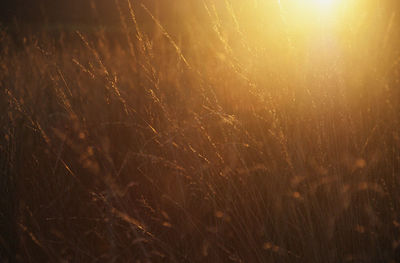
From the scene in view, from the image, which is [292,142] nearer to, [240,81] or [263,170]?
[263,170]

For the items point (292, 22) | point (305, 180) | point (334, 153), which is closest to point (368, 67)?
point (292, 22)

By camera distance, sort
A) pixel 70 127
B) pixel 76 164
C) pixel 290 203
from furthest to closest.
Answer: pixel 70 127, pixel 76 164, pixel 290 203

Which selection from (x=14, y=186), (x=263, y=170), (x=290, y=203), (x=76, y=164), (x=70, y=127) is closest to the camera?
(x=290, y=203)

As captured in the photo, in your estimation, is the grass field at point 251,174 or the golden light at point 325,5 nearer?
the grass field at point 251,174

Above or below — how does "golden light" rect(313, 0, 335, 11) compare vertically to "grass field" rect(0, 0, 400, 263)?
above

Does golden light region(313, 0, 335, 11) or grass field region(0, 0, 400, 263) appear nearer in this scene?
grass field region(0, 0, 400, 263)

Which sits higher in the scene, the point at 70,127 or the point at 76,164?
the point at 70,127

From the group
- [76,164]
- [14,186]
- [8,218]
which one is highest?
[76,164]

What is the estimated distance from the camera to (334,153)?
145cm

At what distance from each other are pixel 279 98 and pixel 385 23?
2.76 feet

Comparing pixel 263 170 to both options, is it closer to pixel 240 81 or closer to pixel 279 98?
pixel 279 98

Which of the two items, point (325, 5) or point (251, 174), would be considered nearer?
point (251, 174)

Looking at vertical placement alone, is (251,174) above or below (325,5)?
below

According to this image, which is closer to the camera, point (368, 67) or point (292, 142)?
point (292, 142)
